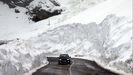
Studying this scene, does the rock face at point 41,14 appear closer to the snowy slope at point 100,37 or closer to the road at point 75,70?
the snowy slope at point 100,37

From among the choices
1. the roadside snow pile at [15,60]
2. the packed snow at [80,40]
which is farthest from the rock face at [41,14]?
the roadside snow pile at [15,60]

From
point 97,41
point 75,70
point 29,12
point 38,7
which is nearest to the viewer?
point 75,70

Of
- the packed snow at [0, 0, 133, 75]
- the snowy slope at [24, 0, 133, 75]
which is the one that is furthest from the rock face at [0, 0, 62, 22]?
the snowy slope at [24, 0, 133, 75]

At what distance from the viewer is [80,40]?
53062 mm

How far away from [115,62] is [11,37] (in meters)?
45.2

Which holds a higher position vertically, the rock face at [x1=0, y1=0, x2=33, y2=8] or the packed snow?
the rock face at [x1=0, y1=0, x2=33, y2=8]

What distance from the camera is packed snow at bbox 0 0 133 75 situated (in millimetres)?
23992

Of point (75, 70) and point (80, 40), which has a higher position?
point (80, 40)

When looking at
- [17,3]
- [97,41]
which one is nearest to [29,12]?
[17,3]

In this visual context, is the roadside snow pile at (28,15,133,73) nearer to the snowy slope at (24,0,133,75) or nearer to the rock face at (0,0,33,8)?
the snowy slope at (24,0,133,75)

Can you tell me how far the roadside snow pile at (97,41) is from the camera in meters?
27.2

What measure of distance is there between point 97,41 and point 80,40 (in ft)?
27.9

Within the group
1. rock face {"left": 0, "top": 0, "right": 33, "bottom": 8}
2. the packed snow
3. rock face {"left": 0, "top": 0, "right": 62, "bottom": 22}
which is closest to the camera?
the packed snow

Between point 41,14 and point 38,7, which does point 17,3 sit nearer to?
point 38,7
